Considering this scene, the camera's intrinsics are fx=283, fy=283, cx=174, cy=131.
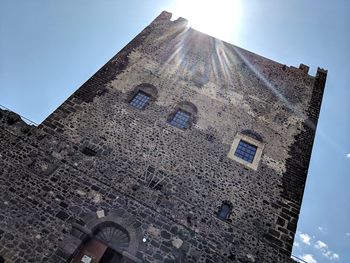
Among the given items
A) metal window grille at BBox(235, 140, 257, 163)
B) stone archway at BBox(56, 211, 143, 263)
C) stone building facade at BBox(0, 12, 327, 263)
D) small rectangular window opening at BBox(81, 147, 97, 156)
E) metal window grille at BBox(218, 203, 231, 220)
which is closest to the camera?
stone archway at BBox(56, 211, 143, 263)

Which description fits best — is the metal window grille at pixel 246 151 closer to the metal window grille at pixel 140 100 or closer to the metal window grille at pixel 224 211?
the metal window grille at pixel 224 211

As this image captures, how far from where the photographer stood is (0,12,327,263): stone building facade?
8133 millimetres

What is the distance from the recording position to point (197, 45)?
1377 centimetres

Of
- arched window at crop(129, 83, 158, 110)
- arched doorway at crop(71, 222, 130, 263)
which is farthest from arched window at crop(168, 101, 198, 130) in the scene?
arched doorway at crop(71, 222, 130, 263)

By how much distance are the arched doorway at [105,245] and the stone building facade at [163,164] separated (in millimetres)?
28

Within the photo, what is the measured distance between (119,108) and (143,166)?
267cm

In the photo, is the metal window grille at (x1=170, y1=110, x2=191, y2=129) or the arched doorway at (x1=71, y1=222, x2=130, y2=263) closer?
the arched doorway at (x1=71, y1=222, x2=130, y2=263)

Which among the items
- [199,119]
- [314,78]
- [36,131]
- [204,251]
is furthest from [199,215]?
[314,78]

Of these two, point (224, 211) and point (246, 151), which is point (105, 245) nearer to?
point (224, 211)

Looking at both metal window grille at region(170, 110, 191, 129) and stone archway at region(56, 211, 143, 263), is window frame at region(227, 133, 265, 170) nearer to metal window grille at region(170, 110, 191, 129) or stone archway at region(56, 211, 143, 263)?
metal window grille at region(170, 110, 191, 129)

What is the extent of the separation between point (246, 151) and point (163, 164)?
10.6ft

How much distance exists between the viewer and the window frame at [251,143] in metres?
10.2

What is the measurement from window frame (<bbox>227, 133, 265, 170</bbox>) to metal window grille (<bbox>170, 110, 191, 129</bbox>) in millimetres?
1960

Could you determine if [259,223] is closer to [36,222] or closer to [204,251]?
[204,251]
